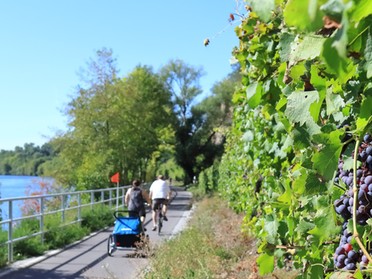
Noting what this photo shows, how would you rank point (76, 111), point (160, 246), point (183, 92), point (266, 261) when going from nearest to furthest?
1. point (266, 261)
2. point (160, 246)
3. point (76, 111)
4. point (183, 92)

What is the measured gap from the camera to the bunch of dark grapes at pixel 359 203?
5.61 feet

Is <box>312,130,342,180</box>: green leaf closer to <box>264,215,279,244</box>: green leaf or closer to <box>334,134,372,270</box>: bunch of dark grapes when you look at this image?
<box>334,134,372,270</box>: bunch of dark grapes

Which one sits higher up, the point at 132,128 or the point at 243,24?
the point at 132,128

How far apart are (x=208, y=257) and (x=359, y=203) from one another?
18.9 feet

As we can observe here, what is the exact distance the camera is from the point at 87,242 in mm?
14086

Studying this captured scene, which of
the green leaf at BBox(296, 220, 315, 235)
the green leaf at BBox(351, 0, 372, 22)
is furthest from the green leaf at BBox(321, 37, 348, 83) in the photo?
the green leaf at BBox(296, 220, 315, 235)

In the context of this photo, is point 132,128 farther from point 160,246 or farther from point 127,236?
point 160,246

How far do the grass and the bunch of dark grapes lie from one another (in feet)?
10.2

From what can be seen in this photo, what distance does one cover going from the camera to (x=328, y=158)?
1.63 metres

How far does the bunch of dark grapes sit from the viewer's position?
1.71 metres

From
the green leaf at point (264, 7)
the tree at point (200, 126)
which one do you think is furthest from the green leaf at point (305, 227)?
the tree at point (200, 126)

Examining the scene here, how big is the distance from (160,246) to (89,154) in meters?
24.1

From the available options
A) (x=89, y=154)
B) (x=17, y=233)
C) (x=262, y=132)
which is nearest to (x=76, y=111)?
(x=89, y=154)

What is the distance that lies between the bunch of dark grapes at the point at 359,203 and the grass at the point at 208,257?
3.09m
